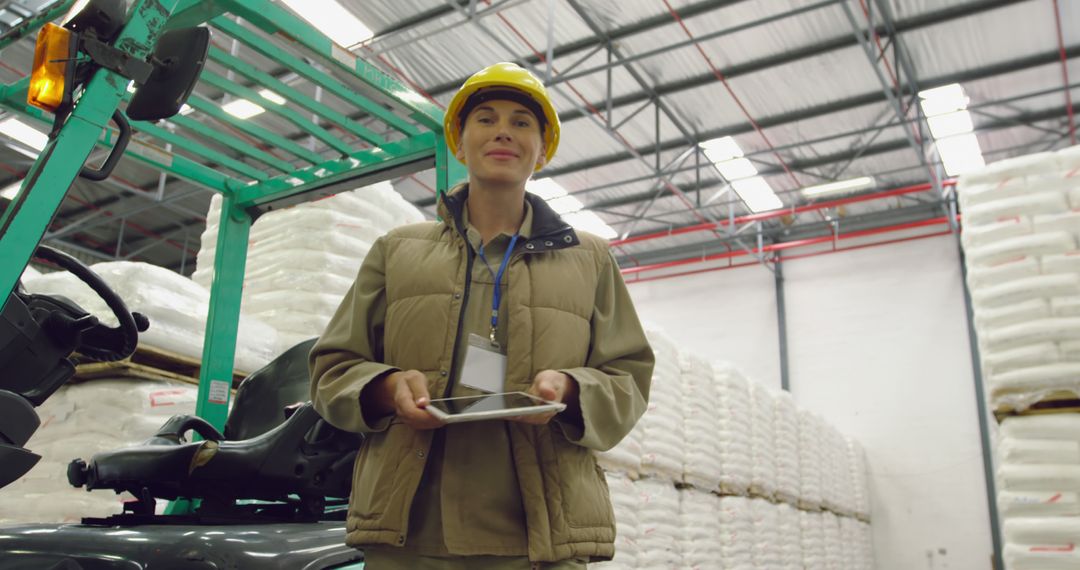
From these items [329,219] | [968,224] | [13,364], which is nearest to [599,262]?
[13,364]

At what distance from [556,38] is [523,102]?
7.10 metres

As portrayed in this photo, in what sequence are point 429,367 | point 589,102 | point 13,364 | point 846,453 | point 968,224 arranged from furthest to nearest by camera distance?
point 846,453 → point 589,102 → point 968,224 → point 13,364 → point 429,367

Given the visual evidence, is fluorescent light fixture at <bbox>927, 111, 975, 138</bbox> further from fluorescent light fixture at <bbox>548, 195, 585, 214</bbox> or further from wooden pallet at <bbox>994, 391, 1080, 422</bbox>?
wooden pallet at <bbox>994, 391, 1080, 422</bbox>

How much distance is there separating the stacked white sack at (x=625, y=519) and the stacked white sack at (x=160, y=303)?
1.90 meters

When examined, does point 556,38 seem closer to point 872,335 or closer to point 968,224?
point 968,224

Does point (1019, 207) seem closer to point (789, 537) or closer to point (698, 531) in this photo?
point (698, 531)

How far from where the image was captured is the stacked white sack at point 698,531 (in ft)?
16.3

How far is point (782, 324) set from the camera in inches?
485

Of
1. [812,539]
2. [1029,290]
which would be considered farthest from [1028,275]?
[812,539]

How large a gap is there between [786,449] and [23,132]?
871 cm

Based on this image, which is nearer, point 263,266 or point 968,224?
point 263,266

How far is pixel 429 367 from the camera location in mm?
1270

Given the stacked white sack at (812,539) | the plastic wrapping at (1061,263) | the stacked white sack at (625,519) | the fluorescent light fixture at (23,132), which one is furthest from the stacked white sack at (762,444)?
the fluorescent light fixture at (23,132)

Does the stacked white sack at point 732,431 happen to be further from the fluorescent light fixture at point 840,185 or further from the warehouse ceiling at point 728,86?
the fluorescent light fixture at point 840,185
